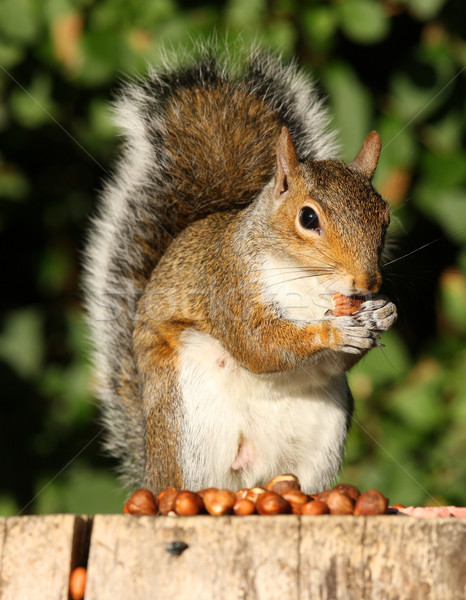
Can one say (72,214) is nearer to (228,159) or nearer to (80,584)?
(228,159)

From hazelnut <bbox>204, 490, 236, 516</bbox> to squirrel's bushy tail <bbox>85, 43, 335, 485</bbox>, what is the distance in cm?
57

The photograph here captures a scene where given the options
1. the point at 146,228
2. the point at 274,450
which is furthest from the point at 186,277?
the point at 274,450

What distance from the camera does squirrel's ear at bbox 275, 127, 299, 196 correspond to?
119 centimetres

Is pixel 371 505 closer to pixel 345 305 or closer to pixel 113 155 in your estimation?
pixel 345 305

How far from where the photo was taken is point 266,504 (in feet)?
2.73

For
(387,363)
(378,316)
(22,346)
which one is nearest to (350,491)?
(378,316)

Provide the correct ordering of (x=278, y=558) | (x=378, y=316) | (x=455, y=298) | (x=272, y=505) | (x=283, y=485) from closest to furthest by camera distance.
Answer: (x=278, y=558) < (x=272, y=505) < (x=283, y=485) < (x=378, y=316) < (x=455, y=298)

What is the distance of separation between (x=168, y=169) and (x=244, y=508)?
71cm

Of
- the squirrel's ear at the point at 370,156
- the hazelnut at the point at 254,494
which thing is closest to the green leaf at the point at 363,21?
the squirrel's ear at the point at 370,156

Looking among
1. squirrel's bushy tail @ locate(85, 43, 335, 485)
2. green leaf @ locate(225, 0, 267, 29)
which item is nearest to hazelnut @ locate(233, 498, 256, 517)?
squirrel's bushy tail @ locate(85, 43, 335, 485)

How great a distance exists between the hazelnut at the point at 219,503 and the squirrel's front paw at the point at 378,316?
0.33 metres

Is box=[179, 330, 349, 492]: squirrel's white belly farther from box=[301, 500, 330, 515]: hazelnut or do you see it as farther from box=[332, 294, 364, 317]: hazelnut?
box=[301, 500, 330, 515]: hazelnut

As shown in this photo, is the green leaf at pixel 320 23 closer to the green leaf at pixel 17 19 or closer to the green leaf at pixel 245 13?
the green leaf at pixel 245 13

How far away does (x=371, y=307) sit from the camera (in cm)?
107
